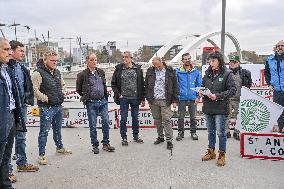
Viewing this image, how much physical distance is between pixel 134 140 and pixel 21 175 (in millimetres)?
2721

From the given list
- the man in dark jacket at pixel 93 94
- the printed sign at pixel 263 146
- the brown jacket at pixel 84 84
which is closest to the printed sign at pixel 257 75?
the printed sign at pixel 263 146

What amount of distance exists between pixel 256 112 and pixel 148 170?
250cm

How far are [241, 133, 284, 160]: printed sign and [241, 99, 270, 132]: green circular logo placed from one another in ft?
2.40

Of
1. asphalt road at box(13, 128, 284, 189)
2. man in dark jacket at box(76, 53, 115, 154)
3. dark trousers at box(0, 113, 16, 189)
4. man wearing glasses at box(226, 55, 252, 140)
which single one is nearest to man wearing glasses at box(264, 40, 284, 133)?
man wearing glasses at box(226, 55, 252, 140)

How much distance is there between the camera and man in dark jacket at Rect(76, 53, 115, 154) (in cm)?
639

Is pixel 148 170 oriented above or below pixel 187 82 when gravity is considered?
below

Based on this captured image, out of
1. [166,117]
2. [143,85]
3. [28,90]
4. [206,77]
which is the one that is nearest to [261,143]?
[206,77]

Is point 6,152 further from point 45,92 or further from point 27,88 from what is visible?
point 45,92

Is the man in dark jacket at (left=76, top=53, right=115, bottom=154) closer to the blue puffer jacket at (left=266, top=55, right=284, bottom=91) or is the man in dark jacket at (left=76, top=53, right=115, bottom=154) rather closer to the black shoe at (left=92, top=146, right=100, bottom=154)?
the black shoe at (left=92, top=146, right=100, bottom=154)

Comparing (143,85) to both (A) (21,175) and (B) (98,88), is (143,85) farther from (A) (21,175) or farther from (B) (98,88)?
(A) (21,175)

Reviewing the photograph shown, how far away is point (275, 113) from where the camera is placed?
627 centimetres

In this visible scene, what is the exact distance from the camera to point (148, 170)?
5.30 m

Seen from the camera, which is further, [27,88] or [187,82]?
[187,82]

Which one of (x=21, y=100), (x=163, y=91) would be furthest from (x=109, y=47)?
(x=21, y=100)
